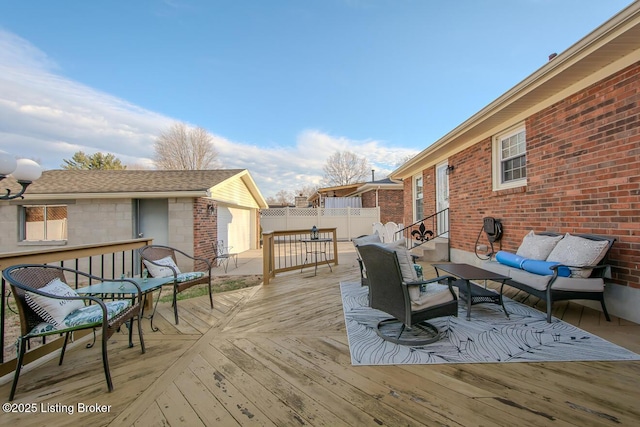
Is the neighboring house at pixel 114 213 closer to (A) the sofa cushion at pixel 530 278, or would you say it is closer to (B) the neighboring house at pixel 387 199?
(A) the sofa cushion at pixel 530 278

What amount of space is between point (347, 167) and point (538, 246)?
89.1 feet

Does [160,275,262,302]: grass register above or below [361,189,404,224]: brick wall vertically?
below

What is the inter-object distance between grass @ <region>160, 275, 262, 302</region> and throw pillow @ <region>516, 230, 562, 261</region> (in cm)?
497

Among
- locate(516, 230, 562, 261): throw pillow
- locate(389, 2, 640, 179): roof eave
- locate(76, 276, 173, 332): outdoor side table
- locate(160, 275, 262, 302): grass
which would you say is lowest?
locate(160, 275, 262, 302): grass

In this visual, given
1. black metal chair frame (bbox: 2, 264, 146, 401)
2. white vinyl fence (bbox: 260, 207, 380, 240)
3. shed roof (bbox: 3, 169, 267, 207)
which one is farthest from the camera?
white vinyl fence (bbox: 260, 207, 380, 240)

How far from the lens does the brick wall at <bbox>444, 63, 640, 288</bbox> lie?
3.10 metres

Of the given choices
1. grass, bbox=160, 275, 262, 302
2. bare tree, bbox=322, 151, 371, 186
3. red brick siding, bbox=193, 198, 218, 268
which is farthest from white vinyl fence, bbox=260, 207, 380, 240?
bare tree, bbox=322, 151, 371, 186

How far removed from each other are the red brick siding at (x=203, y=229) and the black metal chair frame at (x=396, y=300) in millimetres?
6566

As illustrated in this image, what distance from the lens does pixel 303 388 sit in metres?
1.95

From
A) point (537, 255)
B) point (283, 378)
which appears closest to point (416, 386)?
point (283, 378)

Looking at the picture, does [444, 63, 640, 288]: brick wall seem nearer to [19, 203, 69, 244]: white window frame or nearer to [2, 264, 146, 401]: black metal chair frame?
[2, 264, 146, 401]: black metal chair frame

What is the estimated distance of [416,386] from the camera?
194cm

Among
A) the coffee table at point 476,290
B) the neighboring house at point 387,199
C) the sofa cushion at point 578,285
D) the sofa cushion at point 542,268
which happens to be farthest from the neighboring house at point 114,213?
the neighboring house at point 387,199

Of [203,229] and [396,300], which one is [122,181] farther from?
[396,300]
